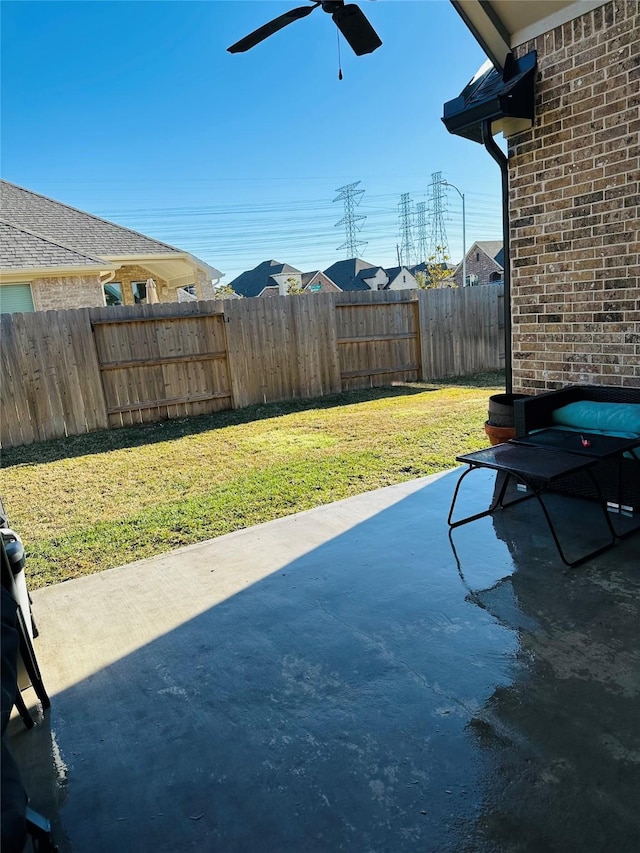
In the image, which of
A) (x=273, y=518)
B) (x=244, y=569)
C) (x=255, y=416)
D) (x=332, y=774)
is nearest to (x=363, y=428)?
(x=255, y=416)

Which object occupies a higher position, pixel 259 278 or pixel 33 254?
pixel 259 278

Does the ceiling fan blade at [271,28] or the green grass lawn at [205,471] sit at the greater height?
the ceiling fan blade at [271,28]

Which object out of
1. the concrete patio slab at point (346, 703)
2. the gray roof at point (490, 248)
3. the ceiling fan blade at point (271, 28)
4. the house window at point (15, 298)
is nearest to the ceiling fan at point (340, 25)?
the ceiling fan blade at point (271, 28)

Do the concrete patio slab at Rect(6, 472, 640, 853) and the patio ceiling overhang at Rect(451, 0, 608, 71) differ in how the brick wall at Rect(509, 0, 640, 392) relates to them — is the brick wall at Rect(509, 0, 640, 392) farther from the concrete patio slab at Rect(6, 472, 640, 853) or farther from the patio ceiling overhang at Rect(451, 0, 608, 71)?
the concrete patio slab at Rect(6, 472, 640, 853)

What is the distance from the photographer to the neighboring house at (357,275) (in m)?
42.3

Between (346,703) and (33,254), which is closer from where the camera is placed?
(346,703)

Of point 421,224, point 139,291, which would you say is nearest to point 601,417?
point 139,291

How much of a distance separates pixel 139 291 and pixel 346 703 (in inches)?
554

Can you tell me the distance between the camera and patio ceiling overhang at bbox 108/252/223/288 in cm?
1180

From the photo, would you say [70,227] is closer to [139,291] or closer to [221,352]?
[139,291]

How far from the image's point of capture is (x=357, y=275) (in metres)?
42.8

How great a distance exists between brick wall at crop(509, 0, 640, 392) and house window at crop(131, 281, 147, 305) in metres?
11.8

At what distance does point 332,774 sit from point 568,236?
389cm

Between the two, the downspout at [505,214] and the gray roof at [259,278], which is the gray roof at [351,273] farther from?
the downspout at [505,214]
